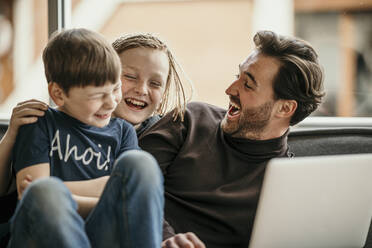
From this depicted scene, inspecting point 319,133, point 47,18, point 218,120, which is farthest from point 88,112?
point 47,18

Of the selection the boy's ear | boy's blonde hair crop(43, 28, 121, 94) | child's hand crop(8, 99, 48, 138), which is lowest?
child's hand crop(8, 99, 48, 138)

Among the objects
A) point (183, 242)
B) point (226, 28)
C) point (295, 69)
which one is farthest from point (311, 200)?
point (226, 28)

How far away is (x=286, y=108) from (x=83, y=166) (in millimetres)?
774

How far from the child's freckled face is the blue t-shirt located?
10.4 inches

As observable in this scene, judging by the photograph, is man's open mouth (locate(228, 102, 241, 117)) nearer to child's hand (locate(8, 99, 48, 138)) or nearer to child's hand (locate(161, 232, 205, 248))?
child's hand (locate(161, 232, 205, 248))

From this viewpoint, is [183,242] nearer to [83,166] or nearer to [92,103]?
[83,166]

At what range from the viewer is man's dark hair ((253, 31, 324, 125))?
5.20 feet

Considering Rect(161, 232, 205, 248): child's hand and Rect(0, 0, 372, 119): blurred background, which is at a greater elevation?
Rect(0, 0, 372, 119): blurred background

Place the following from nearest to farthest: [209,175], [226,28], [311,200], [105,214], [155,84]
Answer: [105,214] < [311,200] < [209,175] < [155,84] < [226,28]

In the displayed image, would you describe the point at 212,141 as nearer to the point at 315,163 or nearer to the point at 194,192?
the point at 194,192

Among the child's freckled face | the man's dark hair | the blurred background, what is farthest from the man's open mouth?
the blurred background

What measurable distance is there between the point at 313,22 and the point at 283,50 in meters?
1.23

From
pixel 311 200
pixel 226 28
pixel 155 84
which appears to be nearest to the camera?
pixel 311 200

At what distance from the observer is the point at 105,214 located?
41.1 inches
